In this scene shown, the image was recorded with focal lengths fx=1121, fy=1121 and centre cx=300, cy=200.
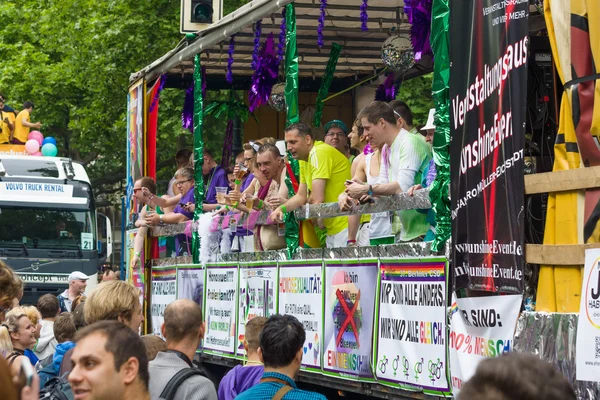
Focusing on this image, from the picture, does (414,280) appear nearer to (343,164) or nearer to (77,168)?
(343,164)

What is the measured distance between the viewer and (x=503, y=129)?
6.33m

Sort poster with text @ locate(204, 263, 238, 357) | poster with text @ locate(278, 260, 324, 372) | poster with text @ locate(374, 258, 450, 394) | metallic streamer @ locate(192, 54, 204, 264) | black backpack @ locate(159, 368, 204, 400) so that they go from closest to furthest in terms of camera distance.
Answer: black backpack @ locate(159, 368, 204, 400)
poster with text @ locate(374, 258, 450, 394)
poster with text @ locate(278, 260, 324, 372)
poster with text @ locate(204, 263, 238, 357)
metallic streamer @ locate(192, 54, 204, 264)

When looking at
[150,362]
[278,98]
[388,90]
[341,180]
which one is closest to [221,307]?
[341,180]

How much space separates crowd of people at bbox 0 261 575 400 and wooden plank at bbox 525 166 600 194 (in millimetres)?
1478

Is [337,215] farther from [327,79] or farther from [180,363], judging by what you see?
[327,79]

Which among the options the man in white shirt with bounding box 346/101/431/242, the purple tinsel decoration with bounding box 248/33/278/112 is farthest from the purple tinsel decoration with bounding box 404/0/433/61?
the purple tinsel decoration with bounding box 248/33/278/112

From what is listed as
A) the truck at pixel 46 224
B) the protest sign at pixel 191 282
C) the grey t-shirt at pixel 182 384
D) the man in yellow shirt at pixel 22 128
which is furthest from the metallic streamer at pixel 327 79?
the man in yellow shirt at pixel 22 128

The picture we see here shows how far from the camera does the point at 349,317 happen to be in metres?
8.47

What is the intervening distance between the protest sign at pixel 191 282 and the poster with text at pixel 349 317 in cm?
363

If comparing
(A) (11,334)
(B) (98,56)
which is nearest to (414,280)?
(A) (11,334)

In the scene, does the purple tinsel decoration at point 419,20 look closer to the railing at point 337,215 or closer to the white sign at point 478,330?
the railing at point 337,215

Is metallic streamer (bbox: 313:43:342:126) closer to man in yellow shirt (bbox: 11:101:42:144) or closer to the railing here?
the railing

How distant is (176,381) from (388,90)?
9.73 meters

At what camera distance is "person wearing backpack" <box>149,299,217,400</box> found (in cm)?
542
